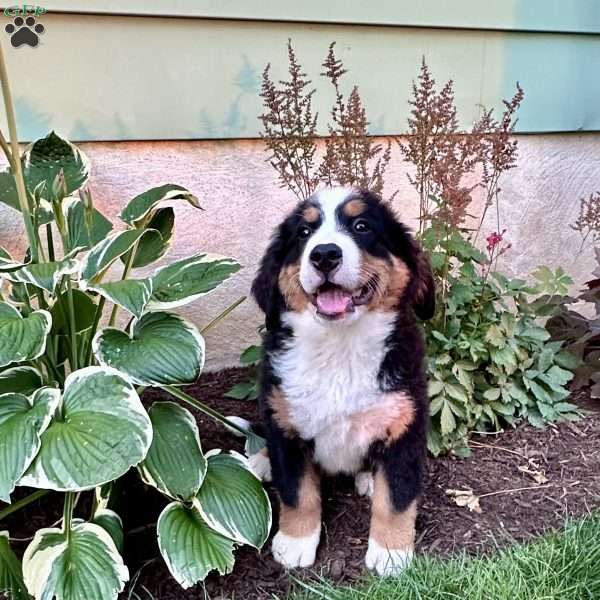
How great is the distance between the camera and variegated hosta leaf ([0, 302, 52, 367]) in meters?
1.82

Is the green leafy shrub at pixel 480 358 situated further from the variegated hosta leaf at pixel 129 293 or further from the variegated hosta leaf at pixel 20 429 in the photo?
the variegated hosta leaf at pixel 20 429

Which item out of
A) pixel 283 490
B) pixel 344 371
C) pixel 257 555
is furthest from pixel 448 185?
pixel 257 555

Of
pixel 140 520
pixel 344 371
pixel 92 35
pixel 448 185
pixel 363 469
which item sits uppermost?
pixel 92 35

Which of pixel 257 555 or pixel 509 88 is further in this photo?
pixel 509 88

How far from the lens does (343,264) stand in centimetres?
204

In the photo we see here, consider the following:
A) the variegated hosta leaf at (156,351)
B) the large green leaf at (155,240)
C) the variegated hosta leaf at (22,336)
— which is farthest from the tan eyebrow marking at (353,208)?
the variegated hosta leaf at (22,336)

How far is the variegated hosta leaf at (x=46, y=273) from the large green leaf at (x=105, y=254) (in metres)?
0.07

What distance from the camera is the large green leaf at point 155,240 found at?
8.45 ft

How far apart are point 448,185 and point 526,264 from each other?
72.7 inches

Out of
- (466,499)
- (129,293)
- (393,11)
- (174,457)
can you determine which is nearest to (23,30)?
(129,293)

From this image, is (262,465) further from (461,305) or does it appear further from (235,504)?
(461,305)

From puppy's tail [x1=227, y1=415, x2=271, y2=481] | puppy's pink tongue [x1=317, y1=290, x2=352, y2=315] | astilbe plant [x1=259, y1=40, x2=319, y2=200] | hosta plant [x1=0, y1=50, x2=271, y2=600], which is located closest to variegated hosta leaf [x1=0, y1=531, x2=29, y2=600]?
hosta plant [x1=0, y1=50, x2=271, y2=600]

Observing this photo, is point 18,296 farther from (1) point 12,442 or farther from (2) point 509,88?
(2) point 509,88

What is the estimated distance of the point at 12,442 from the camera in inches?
69.5
